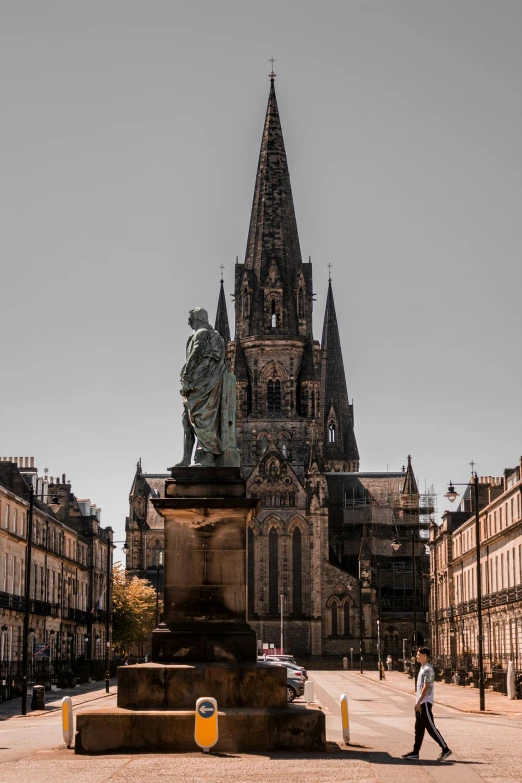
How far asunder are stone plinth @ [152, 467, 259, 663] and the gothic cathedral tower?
9312 cm

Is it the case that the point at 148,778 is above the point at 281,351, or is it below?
below

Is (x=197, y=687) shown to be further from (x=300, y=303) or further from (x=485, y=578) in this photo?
(x=300, y=303)

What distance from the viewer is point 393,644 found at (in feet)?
390

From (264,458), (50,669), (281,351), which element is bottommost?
(50,669)

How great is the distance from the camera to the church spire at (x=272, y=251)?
129375mm

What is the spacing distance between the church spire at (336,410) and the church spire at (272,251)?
22.4 meters

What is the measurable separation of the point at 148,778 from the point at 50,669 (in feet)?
183

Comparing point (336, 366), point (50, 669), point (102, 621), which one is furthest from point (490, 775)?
point (336, 366)

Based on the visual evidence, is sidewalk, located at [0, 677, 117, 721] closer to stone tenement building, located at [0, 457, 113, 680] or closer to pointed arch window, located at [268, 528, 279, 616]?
stone tenement building, located at [0, 457, 113, 680]

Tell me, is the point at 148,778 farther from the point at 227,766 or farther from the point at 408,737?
the point at 408,737

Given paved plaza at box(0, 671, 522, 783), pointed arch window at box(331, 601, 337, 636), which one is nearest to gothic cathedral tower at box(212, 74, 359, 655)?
pointed arch window at box(331, 601, 337, 636)

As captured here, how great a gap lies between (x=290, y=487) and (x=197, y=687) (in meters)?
100

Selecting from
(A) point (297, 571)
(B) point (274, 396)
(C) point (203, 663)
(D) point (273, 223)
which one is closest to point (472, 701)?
(C) point (203, 663)

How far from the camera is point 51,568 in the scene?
75.9 metres
